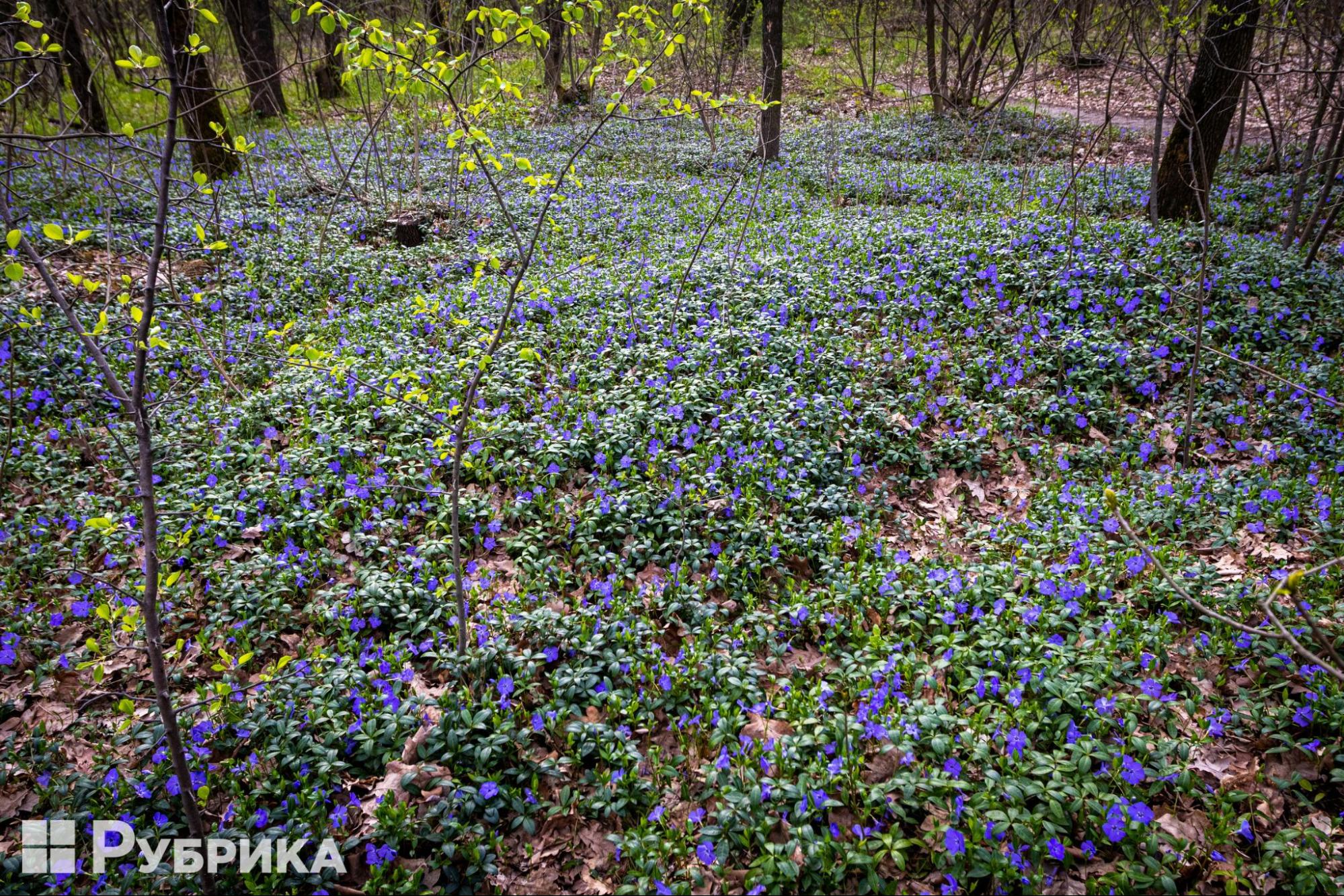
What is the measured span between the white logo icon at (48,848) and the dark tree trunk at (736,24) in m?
19.0

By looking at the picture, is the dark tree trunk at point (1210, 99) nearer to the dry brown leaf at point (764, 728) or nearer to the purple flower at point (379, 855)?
the dry brown leaf at point (764, 728)

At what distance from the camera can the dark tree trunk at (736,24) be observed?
57.6 ft

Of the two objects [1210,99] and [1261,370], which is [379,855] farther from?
[1210,99]

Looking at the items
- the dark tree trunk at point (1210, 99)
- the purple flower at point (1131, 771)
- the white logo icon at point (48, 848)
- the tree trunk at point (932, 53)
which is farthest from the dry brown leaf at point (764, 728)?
the tree trunk at point (932, 53)

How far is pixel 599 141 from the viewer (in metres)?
15.8

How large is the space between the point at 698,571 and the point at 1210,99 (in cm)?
859

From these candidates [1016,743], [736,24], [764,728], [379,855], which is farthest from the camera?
[736,24]

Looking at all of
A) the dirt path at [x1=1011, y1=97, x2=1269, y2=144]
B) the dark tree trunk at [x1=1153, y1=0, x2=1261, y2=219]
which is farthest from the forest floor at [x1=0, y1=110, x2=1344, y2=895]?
the dirt path at [x1=1011, y1=97, x2=1269, y2=144]

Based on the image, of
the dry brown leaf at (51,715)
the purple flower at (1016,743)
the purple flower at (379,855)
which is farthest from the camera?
the dry brown leaf at (51,715)

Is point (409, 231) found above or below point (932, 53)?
below

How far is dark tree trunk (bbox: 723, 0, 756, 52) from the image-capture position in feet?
57.6

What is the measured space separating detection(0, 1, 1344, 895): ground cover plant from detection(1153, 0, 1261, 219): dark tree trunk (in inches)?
57.5

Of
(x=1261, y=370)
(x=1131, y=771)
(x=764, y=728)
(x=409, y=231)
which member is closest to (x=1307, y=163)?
(x=1261, y=370)

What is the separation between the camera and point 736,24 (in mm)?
19109
